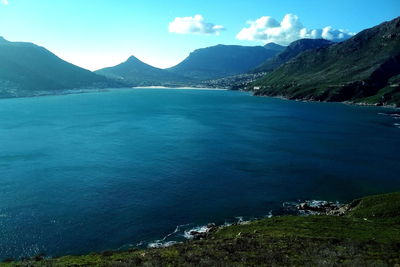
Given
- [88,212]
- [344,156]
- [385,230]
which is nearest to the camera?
[385,230]

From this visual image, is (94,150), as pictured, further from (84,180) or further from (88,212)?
(88,212)

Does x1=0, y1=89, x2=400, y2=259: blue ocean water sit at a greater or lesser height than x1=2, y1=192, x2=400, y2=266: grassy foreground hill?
lesser

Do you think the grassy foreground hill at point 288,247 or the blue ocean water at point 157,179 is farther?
the blue ocean water at point 157,179

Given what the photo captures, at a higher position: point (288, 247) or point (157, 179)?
point (288, 247)

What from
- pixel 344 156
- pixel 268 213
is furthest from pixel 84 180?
pixel 344 156

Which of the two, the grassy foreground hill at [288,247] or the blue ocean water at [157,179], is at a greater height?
the grassy foreground hill at [288,247]
